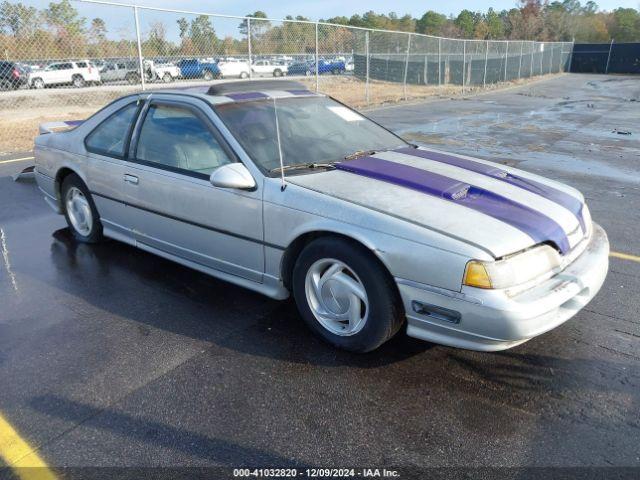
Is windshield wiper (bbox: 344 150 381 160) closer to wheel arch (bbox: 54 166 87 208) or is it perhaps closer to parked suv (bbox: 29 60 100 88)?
wheel arch (bbox: 54 166 87 208)

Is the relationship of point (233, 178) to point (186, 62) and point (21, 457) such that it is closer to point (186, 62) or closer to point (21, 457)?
point (21, 457)

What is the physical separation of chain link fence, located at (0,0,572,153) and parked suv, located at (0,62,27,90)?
5 cm

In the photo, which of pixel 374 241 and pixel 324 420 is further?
pixel 374 241

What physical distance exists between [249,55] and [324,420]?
42.8ft

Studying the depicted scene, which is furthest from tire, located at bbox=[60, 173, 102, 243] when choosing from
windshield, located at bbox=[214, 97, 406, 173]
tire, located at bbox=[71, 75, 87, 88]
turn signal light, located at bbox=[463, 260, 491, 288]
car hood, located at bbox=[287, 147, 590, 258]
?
tire, located at bbox=[71, 75, 87, 88]

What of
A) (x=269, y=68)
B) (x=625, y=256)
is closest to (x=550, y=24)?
(x=269, y=68)

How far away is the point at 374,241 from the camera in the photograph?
276 centimetres

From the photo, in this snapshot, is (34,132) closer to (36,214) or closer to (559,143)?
(36,214)

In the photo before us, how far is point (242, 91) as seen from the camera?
395cm

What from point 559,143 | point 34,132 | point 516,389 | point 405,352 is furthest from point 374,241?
point 34,132

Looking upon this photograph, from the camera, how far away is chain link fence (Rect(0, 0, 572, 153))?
11.5 meters

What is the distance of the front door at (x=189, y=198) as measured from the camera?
336 cm

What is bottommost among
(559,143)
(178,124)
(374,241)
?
(559,143)

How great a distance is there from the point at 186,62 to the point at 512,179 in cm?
1162
